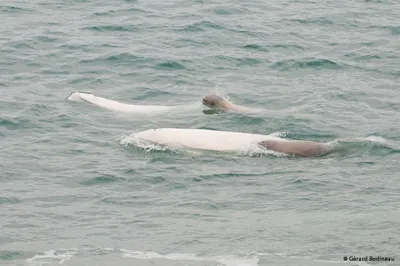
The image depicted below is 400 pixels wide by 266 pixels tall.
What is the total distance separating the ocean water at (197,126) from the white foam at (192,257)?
0.10ft

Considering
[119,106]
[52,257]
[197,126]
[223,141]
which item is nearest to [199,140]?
[223,141]

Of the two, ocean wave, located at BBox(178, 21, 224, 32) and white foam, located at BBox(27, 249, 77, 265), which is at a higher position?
ocean wave, located at BBox(178, 21, 224, 32)

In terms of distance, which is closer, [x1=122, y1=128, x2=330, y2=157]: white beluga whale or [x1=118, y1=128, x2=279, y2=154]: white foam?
[x1=122, y1=128, x2=330, y2=157]: white beluga whale

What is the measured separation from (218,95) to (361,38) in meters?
8.69

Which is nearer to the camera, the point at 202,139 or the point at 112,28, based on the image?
the point at 202,139

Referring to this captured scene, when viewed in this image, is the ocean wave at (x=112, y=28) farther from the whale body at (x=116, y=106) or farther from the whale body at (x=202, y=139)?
the whale body at (x=202, y=139)

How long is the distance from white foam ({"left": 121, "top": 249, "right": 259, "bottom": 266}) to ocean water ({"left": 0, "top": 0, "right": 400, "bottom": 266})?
0.03 meters

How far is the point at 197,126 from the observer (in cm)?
2241

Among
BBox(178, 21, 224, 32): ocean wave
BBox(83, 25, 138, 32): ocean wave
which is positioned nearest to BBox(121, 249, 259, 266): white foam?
BBox(178, 21, 224, 32): ocean wave

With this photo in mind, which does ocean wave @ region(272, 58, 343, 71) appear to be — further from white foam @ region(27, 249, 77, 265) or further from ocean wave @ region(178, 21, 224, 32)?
white foam @ region(27, 249, 77, 265)

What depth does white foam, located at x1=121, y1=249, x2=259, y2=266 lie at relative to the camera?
14.7 metres

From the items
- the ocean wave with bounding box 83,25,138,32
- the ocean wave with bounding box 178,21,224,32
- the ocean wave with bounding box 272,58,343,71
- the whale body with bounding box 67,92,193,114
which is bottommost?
the whale body with bounding box 67,92,193,114

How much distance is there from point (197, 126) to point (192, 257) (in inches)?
300

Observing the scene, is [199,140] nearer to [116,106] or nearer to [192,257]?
[116,106]
